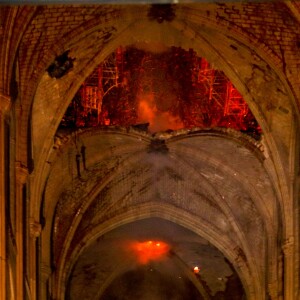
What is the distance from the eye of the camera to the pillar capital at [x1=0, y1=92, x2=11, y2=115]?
43.6ft

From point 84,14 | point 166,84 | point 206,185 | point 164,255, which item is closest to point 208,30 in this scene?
point 84,14

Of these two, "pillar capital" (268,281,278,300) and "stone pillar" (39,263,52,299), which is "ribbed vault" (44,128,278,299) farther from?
"stone pillar" (39,263,52,299)

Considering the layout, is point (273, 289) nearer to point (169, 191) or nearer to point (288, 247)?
point (288, 247)

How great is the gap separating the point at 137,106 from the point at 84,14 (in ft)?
15.6

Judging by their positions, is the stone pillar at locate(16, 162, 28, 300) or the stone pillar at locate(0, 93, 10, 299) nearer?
the stone pillar at locate(0, 93, 10, 299)

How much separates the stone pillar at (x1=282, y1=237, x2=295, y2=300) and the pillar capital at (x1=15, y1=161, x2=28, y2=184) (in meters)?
4.79

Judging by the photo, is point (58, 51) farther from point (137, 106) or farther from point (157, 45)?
point (137, 106)

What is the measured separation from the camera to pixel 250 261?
20.5 metres

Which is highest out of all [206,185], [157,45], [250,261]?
[157,45]

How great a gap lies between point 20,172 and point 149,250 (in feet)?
34.6

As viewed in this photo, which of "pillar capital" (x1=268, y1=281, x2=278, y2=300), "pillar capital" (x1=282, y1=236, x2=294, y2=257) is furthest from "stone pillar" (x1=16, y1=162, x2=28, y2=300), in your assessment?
"pillar capital" (x1=268, y1=281, x2=278, y2=300)

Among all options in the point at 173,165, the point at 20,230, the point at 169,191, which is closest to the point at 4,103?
the point at 20,230

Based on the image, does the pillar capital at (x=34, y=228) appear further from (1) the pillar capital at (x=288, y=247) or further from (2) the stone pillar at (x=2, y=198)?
(1) the pillar capital at (x=288, y=247)

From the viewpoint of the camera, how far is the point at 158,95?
65.5ft
